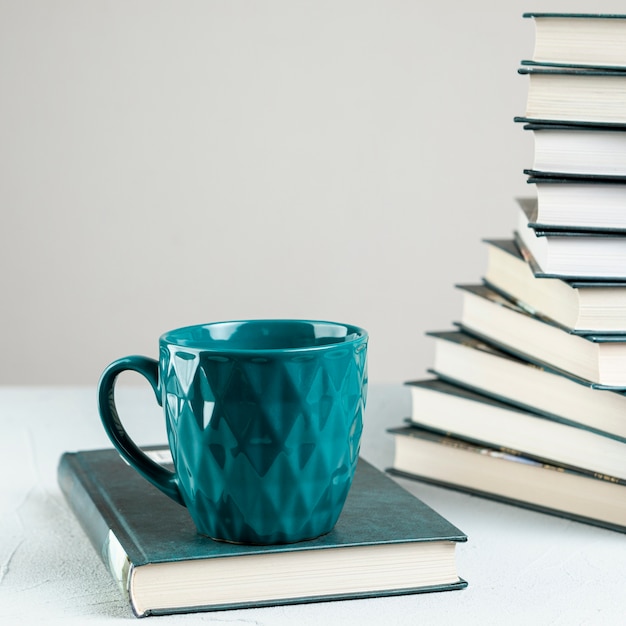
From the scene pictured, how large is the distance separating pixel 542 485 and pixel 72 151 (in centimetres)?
231

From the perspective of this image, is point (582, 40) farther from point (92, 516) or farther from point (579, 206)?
point (92, 516)

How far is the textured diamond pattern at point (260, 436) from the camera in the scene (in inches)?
18.9

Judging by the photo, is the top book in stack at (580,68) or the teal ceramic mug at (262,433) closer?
the teal ceramic mug at (262,433)

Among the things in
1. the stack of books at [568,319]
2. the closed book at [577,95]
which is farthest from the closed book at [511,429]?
the closed book at [577,95]

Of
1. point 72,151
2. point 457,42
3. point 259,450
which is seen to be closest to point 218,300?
point 72,151

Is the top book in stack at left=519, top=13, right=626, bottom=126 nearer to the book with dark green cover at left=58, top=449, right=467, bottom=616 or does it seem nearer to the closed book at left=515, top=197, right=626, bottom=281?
the closed book at left=515, top=197, right=626, bottom=281

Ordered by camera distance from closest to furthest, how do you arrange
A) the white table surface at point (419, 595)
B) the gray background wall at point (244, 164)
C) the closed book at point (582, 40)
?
the white table surface at point (419, 595) < the closed book at point (582, 40) < the gray background wall at point (244, 164)

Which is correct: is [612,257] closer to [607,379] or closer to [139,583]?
[607,379]

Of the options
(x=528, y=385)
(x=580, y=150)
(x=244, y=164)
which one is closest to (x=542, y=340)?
(x=528, y=385)

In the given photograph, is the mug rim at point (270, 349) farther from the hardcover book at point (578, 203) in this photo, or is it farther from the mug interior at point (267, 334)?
the hardcover book at point (578, 203)

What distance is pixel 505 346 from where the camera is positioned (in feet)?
2.37

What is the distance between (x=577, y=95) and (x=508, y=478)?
266mm

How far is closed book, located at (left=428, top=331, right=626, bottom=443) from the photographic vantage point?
629 mm

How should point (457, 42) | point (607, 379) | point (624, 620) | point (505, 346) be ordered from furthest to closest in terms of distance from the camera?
point (457, 42) < point (505, 346) < point (607, 379) < point (624, 620)
